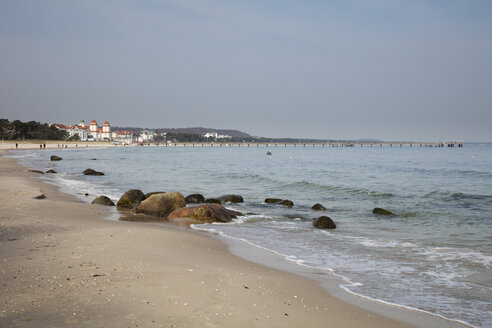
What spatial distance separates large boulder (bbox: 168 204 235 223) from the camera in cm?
1375

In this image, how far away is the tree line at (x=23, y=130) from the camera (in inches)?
4902

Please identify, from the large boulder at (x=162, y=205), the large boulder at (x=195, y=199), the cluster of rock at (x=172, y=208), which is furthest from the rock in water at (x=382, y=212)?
the large boulder at (x=162, y=205)

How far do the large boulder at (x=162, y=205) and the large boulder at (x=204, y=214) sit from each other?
54 cm

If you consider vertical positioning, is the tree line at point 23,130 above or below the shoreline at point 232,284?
above

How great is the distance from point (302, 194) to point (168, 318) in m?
19.7

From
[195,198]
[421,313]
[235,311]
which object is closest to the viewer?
[235,311]

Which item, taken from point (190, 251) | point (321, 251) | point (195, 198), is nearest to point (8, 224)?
point (190, 251)

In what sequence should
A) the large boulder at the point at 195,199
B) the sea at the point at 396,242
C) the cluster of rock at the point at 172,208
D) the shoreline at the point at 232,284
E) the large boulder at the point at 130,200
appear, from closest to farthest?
the shoreline at the point at 232,284 → the sea at the point at 396,242 → the cluster of rock at the point at 172,208 → the large boulder at the point at 130,200 → the large boulder at the point at 195,199

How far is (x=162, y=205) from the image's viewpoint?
1477cm

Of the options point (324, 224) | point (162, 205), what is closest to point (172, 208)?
point (162, 205)

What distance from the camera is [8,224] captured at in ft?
32.9

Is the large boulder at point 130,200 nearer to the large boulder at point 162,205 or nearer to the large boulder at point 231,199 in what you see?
the large boulder at point 162,205

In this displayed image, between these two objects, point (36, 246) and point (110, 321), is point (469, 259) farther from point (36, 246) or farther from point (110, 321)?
point (36, 246)

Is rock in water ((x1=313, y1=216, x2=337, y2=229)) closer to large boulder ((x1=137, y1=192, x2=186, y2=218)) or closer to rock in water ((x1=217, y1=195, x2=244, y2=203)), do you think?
large boulder ((x1=137, y1=192, x2=186, y2=218))
